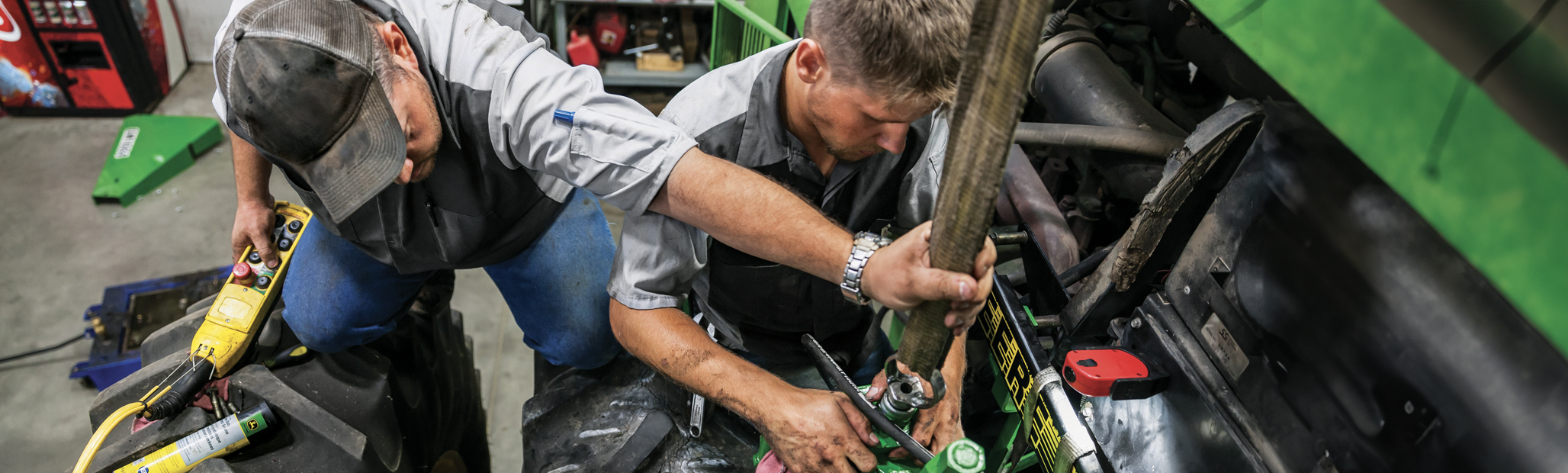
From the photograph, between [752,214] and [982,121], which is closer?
[982,121]

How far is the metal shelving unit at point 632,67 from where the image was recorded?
10.8ft

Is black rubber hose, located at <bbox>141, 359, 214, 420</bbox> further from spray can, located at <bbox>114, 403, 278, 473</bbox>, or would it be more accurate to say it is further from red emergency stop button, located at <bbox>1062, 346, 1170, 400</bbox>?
red emergency stop button, located at <bbox>1062, 346, 1170, 400</bbox>

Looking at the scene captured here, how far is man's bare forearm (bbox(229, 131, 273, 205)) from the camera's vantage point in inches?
62.5

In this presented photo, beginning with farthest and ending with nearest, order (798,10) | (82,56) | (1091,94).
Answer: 1. (82,56)
2. (798,10)
3. (1091,94)

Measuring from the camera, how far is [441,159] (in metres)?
1.39

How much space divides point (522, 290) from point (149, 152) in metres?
2.35

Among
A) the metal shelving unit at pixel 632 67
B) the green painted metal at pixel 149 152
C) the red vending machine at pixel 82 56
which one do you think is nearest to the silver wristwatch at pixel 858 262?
the metal shelving unit at pixel 632 67

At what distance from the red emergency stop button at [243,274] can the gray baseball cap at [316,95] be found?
643mm

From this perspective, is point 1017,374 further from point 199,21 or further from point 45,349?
point 199,21

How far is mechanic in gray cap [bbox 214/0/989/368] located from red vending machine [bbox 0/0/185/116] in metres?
2.39

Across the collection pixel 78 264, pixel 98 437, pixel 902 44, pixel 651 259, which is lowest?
pixel 78 264

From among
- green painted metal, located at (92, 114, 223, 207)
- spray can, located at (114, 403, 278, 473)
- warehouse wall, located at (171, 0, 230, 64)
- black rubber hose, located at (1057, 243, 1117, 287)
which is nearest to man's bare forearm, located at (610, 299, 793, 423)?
black rubber hose, located at (1057, 243, 1117, 287)

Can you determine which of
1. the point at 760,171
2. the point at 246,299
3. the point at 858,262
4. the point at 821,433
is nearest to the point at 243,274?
the point at 246,299

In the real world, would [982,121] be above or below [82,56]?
above
